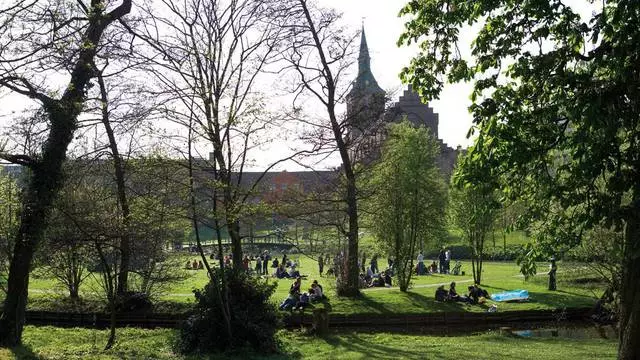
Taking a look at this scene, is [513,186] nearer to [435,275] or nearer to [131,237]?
[131,237]

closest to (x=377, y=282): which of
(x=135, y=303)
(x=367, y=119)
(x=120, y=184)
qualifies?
(x=367, y=119)

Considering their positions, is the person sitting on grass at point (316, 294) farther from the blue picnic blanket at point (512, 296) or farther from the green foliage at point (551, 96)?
the green foliage at point (551, 96)

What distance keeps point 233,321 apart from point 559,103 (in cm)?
976

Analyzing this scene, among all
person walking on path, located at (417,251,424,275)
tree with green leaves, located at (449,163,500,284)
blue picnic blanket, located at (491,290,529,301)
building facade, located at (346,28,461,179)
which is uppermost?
building facade, located at (346,28,461,179)

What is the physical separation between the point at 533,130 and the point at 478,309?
17.5m

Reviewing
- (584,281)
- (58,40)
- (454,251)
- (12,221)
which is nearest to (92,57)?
(58,40)

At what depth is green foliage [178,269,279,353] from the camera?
569 inches

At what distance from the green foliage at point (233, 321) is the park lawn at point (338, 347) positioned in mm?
453

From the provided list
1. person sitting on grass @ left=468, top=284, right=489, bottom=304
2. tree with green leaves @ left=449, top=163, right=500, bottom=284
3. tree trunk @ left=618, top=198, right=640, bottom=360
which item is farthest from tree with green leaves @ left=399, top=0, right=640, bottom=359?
tree with green leaves @ left=449, top=163, right=500, bottom=284

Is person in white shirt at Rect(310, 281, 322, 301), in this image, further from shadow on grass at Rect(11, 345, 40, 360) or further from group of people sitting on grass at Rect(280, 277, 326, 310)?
shadow on grass at Rect(11, 345, 40, 360)

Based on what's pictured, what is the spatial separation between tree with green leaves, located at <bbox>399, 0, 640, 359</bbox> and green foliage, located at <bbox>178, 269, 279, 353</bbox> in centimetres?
743

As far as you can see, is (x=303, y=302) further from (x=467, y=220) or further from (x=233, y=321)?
(x=467, y=220)

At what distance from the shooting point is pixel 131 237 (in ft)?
54.7

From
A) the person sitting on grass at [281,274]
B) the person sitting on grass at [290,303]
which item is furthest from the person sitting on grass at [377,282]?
the person sitting on grass at [290,303]
